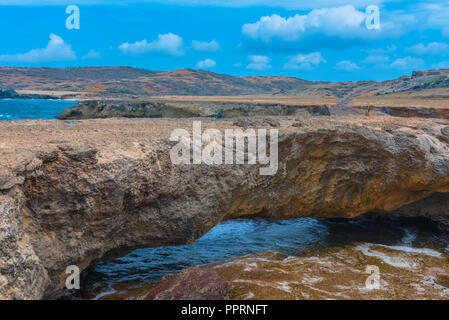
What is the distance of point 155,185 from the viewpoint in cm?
664

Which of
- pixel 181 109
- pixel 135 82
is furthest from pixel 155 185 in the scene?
pixel 135 82

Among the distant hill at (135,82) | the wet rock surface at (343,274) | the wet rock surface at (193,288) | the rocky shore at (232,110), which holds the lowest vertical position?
the wet rock surface at (343,274)

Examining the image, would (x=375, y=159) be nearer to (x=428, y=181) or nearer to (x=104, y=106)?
(x=428, y=181)

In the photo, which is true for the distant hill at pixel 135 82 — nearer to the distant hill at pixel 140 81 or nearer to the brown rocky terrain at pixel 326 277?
the distant hill at pixel 140 81

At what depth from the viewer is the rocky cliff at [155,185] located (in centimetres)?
524

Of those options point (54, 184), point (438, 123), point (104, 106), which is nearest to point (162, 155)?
point (54, 184)

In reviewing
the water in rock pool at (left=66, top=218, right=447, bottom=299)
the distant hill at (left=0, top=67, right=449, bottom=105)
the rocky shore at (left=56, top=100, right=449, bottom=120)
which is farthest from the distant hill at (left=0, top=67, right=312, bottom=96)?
the water in rock pool at (left=66, top=218, right=447, bottom=299)

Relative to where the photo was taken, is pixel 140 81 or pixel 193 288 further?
pixel 140 81

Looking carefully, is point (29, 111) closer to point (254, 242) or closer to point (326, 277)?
point (254, 242)

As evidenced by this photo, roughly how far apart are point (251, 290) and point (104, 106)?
33191mm

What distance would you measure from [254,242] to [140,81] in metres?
121

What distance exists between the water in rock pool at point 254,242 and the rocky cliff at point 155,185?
1101 millimetres

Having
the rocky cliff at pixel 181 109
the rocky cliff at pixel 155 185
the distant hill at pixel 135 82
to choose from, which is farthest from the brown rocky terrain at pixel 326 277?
the distant hill at pixel 135 82
